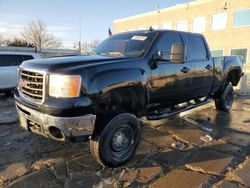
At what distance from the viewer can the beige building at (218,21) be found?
84.8 feet

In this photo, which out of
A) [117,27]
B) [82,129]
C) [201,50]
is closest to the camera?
[82,129]

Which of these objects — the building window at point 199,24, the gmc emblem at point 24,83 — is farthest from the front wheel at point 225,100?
the building window at point 199,24

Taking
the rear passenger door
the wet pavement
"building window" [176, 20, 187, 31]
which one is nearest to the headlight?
the wet pavement

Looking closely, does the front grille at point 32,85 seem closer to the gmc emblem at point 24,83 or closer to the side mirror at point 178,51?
the gmc emblem at point 24,83

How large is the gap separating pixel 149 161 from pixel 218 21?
27.3 m

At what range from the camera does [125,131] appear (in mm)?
4113

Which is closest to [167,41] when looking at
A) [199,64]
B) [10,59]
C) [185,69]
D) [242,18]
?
[185,69]

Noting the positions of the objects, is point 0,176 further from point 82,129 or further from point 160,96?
point 160,96

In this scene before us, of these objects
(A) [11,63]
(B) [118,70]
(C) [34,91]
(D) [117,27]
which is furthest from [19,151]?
(D) [117,27]

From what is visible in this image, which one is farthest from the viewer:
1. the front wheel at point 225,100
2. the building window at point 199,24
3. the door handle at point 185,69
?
the building window at point 199,24

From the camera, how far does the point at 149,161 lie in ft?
13.6

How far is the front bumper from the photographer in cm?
335

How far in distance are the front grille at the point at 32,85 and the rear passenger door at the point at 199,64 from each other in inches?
124

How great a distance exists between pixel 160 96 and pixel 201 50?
2.08 m
